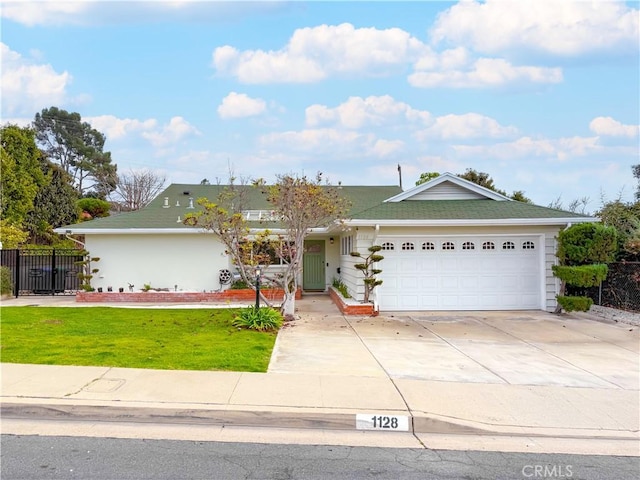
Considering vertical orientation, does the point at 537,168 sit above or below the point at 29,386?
above

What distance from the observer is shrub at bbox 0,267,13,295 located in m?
15.9

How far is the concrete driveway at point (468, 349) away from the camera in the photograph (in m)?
6.91

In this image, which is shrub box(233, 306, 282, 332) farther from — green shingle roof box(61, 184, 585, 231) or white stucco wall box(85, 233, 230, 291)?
white stucco wall box(85, 233, 230, 291)

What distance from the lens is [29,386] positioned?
5.68 metres

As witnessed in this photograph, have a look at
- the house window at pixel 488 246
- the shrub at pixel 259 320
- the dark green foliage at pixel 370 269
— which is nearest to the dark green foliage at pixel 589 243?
the house window at pixel 488 246

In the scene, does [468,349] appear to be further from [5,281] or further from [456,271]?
Answer: [5,281]

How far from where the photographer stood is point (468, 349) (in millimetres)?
→ 8688

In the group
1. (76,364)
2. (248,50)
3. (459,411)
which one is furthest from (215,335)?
(248,50)

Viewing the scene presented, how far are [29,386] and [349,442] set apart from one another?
13.4 ft

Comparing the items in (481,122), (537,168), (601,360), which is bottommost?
(601,360)

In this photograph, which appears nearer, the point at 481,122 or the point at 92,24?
the point at 92,24

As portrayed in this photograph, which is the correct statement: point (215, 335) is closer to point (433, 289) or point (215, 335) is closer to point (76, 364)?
point (76, 364)
